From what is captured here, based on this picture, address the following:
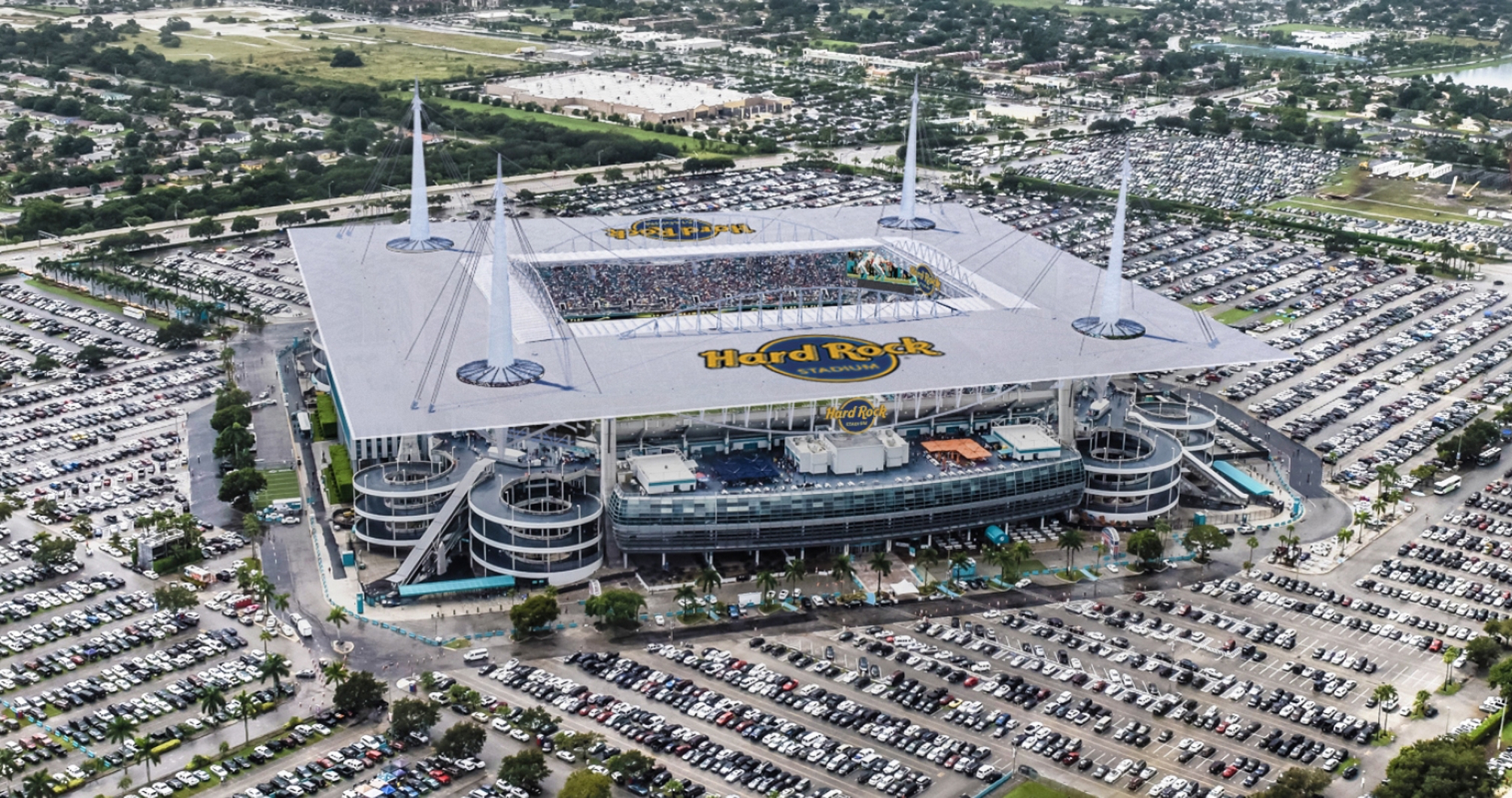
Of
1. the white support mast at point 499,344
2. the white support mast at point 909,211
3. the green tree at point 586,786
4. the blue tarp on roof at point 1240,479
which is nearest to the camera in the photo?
the green tree at point 586,786

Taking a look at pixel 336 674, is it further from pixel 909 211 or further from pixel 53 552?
pixel 909 211

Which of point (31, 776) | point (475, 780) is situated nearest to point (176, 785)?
point (31, 776)

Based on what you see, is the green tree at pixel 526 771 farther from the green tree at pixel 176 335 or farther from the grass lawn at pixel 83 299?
the grass lawn at pixel 83 299

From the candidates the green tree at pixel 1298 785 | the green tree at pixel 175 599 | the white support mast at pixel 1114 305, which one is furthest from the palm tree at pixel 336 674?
the white support mast at pixel 1114 305

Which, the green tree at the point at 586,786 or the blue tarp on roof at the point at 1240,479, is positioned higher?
the blue tarp on roof at the point at 1240,479

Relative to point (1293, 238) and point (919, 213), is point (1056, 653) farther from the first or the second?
point (1293, 238)

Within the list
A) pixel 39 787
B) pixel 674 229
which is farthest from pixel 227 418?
pixel 39 787
